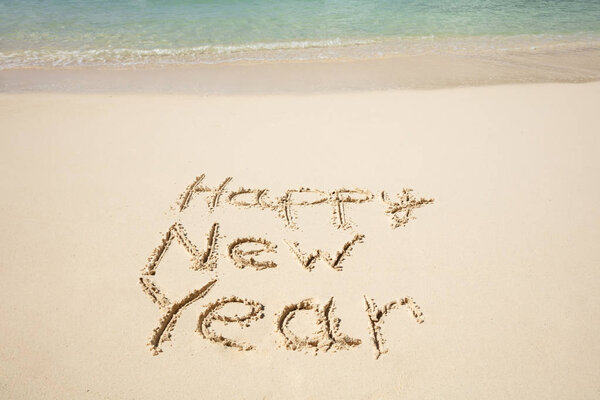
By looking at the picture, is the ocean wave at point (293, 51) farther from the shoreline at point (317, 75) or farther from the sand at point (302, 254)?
the sand at point (302, 254)

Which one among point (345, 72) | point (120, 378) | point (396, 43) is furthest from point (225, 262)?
point (396, 43)

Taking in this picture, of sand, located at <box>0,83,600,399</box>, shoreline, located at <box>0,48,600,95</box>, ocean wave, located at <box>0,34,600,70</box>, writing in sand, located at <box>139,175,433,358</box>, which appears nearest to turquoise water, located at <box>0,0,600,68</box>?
ocean wave, located at <box>0,34,600,70</box>

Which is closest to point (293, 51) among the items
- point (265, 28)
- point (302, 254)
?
point (265, 28)

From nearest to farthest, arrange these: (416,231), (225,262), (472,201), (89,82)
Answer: (225,262), (416,231), (472,201), (89,82)

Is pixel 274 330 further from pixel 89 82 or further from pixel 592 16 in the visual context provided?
pixel 592 16

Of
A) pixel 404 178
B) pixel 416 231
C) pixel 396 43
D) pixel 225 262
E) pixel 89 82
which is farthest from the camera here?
pixel 396 43

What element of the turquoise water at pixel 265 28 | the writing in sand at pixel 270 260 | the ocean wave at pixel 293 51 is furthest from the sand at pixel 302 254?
the turquoise water at pixel 265 28
